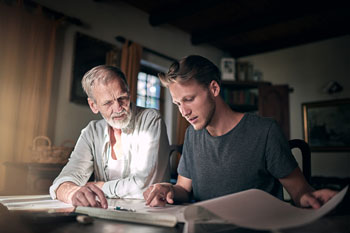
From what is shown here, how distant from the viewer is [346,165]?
4.23 meters

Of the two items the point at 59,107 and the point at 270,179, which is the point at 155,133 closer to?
the point at 270,179

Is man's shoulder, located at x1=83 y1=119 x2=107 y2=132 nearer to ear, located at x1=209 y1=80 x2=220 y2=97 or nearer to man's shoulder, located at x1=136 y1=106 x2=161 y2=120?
man's shoulder, located at x1=136 y1=106 x2=161 y2=120

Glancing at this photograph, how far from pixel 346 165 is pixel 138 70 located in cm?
337

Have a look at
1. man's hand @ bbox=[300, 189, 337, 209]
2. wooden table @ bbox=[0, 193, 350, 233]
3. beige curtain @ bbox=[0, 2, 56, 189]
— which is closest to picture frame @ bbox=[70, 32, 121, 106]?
beige curtain @ bbox=[0, 2, 56, 189]

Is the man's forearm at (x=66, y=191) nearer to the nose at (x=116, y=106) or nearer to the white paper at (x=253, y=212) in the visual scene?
the nose at (x=116, y=106)

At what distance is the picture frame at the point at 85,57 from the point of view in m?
2.90

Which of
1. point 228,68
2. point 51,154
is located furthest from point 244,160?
point 228,68

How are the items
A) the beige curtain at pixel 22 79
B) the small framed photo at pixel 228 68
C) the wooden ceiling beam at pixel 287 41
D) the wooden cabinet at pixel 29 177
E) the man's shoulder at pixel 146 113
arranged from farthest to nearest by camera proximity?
the small framed photo at pixel 228 68 → the wooden ceiling beam at pixel 287 41 → the beige curtain at pixel 22 79 → the wooden cabinet at pixel 29 177 → the man's shoulder at pixel 146 113

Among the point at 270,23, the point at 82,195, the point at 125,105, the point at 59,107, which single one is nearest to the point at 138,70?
the point at 59,107

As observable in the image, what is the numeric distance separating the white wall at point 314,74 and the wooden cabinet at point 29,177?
3.98 m

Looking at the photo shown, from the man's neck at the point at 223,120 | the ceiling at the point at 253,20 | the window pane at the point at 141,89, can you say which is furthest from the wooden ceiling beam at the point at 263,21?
the man's neck at the point at 223,120

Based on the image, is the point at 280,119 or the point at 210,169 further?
the point at 280,119

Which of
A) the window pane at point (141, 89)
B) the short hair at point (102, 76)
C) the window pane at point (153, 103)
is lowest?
the short hair at point (102, 76)

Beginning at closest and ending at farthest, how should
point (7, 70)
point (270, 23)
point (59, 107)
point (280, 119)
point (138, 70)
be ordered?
point (7, 70), point (59, 107), point (138, 70), point (270, 23), point (280, 119)
